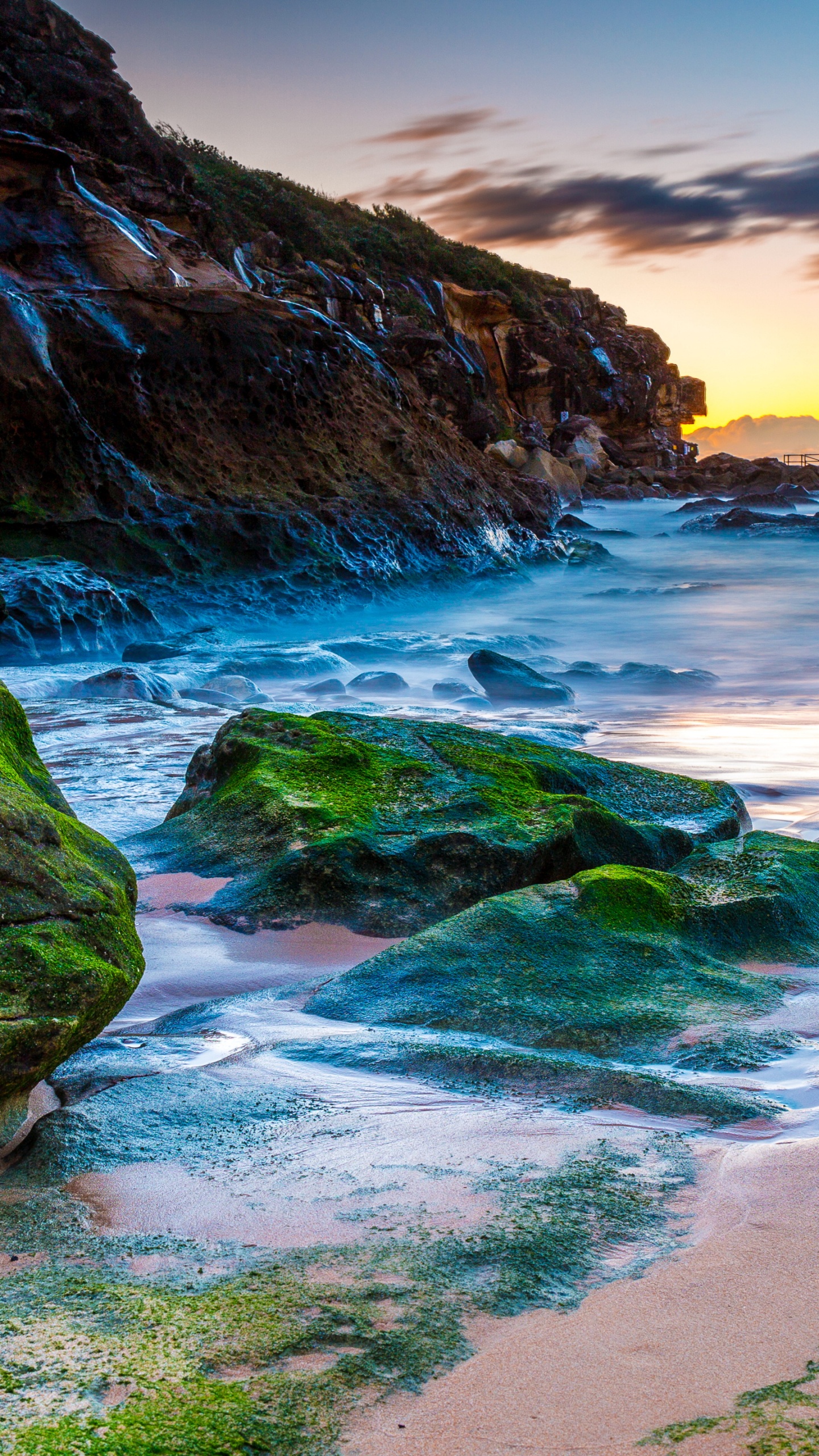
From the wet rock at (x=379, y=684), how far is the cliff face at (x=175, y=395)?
3516 millimetres

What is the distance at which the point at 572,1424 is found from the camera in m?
1.21

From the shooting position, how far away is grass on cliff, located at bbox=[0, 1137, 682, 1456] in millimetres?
1172

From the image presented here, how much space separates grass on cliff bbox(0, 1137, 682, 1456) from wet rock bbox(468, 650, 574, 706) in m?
6.93

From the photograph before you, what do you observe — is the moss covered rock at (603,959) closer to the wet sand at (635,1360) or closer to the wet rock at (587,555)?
the wet sand at (635,1360)

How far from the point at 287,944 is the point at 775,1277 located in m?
1.98

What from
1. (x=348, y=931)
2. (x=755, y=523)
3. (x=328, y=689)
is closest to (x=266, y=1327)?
(x=348, y=931)

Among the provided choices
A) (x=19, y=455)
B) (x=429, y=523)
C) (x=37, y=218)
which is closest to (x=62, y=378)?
(x=19, y=455)

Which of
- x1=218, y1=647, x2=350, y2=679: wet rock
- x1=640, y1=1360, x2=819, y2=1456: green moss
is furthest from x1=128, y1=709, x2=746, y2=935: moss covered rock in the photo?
x1=218, y1=647, x2=350, y2=679: wet rock

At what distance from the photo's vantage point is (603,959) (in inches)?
112

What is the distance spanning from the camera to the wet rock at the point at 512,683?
8.59 metres

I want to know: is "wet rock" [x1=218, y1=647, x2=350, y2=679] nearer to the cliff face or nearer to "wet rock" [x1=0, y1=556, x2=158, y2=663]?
"wet rock" [x1=0, y1=556, x2=158, y2=663]

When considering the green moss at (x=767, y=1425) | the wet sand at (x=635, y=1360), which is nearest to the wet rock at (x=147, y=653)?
the wet sand at (x=635, y=1360)

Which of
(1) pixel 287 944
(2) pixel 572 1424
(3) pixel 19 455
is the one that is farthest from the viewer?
(3) pixel 19 455

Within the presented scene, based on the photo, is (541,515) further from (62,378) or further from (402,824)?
(402,824)
